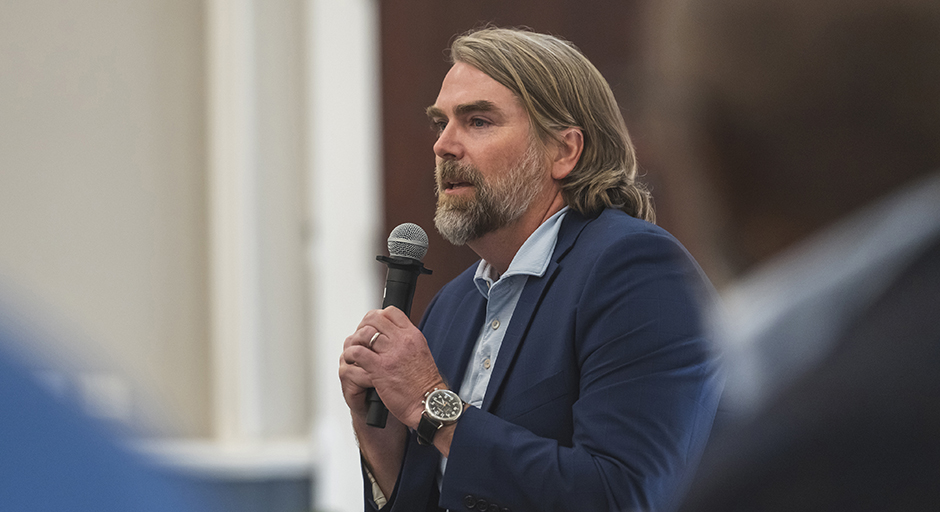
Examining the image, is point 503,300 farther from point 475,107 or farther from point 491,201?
point 475,107

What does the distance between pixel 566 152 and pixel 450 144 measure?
21 centimetres

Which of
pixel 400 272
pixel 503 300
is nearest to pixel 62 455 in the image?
pixel 400 272

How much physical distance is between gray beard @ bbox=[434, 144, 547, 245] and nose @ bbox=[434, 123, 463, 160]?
2 cm

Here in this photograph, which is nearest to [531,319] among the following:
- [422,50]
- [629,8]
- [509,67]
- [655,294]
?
[655,294]

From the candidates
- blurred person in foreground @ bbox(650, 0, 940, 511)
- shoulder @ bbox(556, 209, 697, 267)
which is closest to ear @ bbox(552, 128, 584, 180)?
shoulder @ bbox(556, 209, 697, 267)

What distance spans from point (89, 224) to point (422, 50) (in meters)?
1.78

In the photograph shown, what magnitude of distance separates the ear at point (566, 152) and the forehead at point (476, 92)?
9cm

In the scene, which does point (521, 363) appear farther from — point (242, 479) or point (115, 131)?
point (115, 131)

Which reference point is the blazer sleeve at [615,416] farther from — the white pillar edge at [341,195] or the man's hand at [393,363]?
the white pillar edge at [341,195]

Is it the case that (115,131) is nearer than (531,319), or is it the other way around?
(531,319)

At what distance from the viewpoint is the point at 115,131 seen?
15.1 feet

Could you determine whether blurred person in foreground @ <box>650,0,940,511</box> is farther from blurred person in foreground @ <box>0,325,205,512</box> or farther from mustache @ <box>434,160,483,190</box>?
mustache @ <box>434,160,483,190</box>

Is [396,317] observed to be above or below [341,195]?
above

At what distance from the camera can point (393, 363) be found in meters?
1.46
